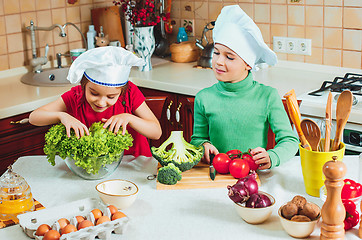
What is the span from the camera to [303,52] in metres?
3.04

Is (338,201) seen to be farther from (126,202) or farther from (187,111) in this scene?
(187,111)

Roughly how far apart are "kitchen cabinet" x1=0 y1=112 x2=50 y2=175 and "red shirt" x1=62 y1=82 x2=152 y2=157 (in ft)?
2.30

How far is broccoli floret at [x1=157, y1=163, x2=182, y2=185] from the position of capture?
1.60 meters

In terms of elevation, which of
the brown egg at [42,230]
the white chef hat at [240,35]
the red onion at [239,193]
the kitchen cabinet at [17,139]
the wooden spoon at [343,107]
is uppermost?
the white chef hat at [240,35]

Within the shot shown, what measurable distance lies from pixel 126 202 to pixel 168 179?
0.18 meters

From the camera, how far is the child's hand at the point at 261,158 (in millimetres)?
1644

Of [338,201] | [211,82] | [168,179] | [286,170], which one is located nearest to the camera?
[338,201]

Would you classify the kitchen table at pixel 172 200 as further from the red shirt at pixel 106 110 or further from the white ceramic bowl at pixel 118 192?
the red shirt at pixel 106 110

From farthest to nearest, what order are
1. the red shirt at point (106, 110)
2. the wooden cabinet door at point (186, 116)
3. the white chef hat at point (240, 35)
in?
1. the wooden cabinet door at point (186, 116)
2. the red shirt at point (106, 110)
3. the white chef hat at point (240, 35)

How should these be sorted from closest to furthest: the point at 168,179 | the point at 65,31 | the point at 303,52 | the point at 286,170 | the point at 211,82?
the point at 168,179, the point at 286,170, the point at 211,82, the point at 303,52, the point at 65,31

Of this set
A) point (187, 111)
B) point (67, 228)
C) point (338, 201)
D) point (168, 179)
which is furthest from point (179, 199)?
point (187, 111)

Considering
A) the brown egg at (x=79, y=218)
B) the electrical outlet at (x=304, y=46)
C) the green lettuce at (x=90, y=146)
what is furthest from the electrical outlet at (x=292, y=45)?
the brown egg at (x=79, y=218)

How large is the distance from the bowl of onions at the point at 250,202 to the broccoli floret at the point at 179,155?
29cm

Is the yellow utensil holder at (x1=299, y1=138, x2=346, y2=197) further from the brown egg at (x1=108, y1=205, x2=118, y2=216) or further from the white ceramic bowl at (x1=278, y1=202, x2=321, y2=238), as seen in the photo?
the brown egg at (x1=108, y1=205, x2=118, y2=216)
